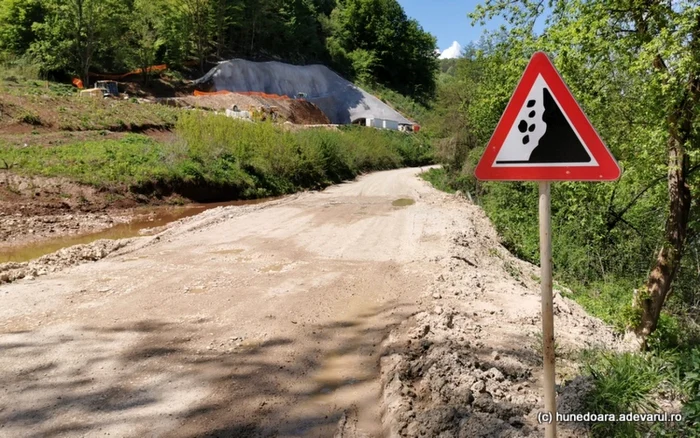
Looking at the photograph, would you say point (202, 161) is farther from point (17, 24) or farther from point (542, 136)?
point (17, 24)

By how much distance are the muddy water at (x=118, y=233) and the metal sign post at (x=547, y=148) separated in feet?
44.4

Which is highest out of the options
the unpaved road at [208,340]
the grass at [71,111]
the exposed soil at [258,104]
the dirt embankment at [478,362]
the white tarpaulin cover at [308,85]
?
the white tarpaulin cover at [308,85]

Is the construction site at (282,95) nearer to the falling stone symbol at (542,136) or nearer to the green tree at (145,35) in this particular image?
the green tree at (145,35)

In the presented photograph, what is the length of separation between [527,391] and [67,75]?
166ft

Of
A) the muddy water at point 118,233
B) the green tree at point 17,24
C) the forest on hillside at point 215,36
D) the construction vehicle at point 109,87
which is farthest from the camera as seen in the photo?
the green tree at point 17,24

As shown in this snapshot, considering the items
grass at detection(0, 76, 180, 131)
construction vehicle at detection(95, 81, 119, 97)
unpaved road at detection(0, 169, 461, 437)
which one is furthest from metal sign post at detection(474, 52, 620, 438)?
construction vehicle at detection(95, 81, 119, 97)

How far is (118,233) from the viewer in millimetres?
16297

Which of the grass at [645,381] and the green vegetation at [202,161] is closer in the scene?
the grass at [645,381]

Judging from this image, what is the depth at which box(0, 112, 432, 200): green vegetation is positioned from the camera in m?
20.4

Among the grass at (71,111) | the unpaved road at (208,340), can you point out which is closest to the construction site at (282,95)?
the grass at (71,111)

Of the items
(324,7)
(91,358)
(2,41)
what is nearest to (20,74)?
(2,41)

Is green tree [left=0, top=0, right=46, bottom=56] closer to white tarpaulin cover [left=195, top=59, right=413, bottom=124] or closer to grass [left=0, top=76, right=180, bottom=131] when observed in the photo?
grass [left=0, top=76, right=180, bottom=131]

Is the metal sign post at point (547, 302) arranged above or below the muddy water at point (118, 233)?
above

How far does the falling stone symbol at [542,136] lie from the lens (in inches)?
110
